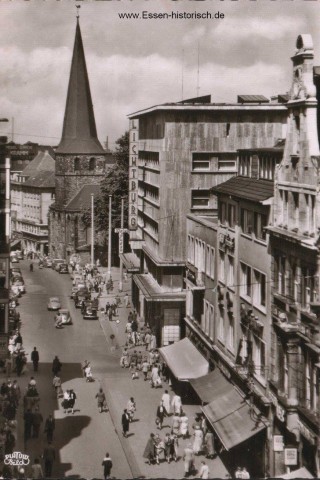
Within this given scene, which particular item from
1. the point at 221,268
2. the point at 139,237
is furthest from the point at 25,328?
the point at 221,268

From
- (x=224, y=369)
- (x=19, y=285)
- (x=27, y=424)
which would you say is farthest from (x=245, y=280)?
(x=19, y=285)

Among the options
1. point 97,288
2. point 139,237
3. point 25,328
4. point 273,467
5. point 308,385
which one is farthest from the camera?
point 97,288

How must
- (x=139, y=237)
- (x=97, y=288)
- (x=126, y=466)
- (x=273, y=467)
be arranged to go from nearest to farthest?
(x=273, y=467)
(x=126, y=466)
(x=139, y=237)
(x=97, y=288)

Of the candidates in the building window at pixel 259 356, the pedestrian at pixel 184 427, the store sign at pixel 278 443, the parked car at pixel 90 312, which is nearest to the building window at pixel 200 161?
the parked car at pixel 90 312

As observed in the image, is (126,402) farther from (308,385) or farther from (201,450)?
(308,385)

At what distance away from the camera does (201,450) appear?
134 feet

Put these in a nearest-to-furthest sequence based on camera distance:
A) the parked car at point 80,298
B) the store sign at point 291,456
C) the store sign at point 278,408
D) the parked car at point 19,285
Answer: the store sign at point 291,456, the store sign at point 278,408, the parked car at point 80,298, the parked car at point 19,285

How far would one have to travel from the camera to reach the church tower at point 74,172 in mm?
127625

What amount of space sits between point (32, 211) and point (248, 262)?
11458 cm

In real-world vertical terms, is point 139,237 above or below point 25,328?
above

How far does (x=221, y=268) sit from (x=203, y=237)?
5808 mm

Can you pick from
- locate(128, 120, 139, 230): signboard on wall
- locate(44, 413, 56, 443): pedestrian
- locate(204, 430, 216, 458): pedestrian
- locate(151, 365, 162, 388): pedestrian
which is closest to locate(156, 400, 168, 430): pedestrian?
locate(204, 430, 216, 458): pedestrian

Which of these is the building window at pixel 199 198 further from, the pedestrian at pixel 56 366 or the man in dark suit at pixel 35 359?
the pedestrian at pixel 56 366

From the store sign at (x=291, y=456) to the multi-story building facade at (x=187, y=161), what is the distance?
30624 mm
